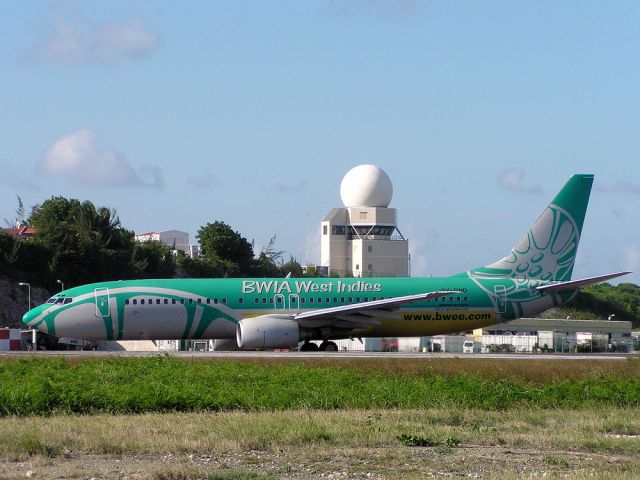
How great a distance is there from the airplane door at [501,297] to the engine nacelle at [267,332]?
922 cm

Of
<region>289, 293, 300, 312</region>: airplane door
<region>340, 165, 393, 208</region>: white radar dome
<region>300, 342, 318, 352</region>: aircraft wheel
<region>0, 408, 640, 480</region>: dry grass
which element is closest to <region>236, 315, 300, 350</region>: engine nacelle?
<region>289, 293, 300, 312</region>: airplane door

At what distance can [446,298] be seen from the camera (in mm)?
47062

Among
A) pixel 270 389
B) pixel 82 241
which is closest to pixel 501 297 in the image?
pixel 270 389

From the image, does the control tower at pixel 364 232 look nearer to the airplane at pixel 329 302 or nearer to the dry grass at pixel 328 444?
the airplane at pixel 329 302

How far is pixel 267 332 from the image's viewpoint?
1734 inches

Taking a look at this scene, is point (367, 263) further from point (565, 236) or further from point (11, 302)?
point (565, 236)

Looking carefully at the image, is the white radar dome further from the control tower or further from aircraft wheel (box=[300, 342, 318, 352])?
aircraft wheel (box=[300, 342, 318, 352])

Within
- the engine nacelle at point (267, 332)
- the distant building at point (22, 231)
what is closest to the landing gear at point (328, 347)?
the engine nacelle at point (267, 332)

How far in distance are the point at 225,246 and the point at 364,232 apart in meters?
28.6

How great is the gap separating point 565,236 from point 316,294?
39.8 ft

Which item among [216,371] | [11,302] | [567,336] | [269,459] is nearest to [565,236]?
[567,336]

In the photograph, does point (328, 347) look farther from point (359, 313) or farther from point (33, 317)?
point (33, 317)

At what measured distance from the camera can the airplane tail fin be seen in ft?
160

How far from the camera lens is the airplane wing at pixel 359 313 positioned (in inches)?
1772
